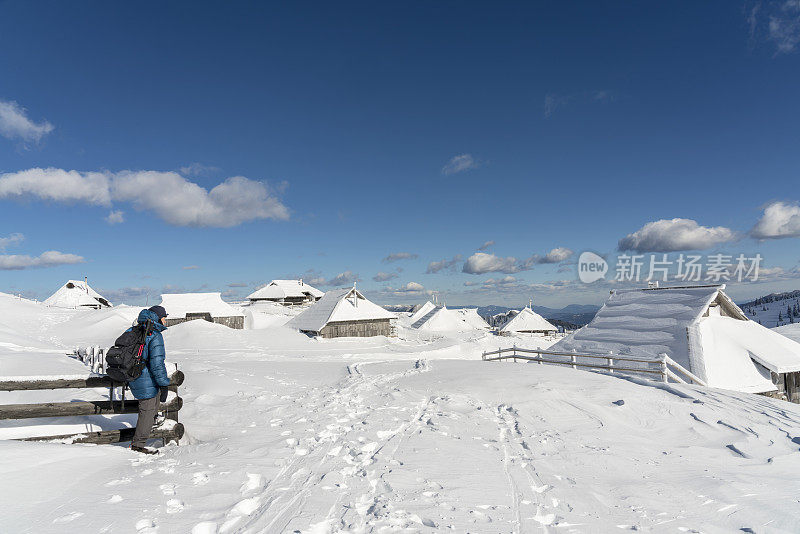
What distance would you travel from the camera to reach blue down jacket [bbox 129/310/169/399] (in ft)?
19.4

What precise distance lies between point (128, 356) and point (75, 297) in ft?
260

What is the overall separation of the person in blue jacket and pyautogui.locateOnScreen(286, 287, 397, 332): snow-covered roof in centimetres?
3059

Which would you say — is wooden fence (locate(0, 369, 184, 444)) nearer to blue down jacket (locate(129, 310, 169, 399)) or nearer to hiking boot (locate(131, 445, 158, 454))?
hiking boot (locate(131, 445, 158, 454))

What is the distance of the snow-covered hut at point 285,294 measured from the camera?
Answer: 2889 inches

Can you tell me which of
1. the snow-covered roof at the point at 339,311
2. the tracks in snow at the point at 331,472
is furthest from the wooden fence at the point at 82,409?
the snow-covered roof at the point at 339,311

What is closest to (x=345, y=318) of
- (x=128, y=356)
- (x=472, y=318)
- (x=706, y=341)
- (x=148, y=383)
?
(x=706, y=341)

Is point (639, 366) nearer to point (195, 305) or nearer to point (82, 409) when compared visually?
point (82, 409)

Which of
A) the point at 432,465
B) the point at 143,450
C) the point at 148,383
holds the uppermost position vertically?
the point at 148,383

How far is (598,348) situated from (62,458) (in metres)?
21.5

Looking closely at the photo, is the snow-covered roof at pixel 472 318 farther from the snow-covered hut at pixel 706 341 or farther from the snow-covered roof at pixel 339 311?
the snow-covered hut at pixel 706 341

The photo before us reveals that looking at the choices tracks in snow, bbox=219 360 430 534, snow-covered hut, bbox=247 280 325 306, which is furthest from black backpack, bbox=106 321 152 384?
snow-covered hut, bbox=247 280 325 306

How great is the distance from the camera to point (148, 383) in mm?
6004

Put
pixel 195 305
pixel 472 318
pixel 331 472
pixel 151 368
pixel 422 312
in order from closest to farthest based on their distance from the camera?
1. pixel 331 472
2. pixel 151 368
3. pixel 195 305
4. pixel 422 312
5. pixel 472 318

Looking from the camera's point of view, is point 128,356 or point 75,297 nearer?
point 128,356
